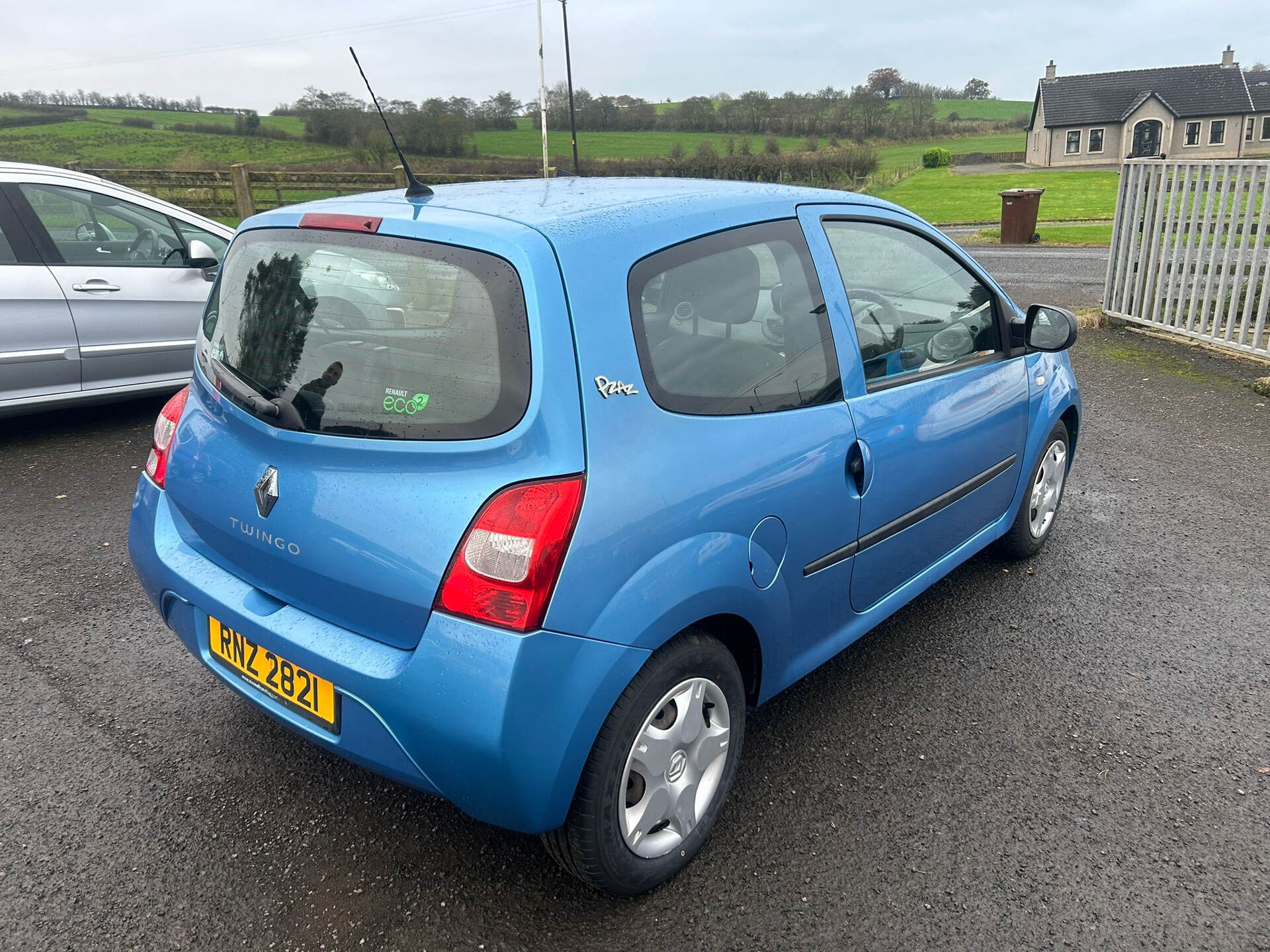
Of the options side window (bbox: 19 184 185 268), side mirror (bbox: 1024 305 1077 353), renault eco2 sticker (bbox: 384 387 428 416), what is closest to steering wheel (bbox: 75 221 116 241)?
side window (bbox: 19 184 185 268)

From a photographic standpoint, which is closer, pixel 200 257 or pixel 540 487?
pixel 540 487

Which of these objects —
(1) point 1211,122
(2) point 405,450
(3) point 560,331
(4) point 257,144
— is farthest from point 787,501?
(1) point 1211,122

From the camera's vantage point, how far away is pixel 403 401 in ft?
6.61

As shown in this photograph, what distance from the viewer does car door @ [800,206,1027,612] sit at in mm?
2715

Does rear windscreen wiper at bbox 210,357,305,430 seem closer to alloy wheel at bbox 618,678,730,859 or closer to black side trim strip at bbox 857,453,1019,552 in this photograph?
alloy wheel at bbox 618,678,730,859

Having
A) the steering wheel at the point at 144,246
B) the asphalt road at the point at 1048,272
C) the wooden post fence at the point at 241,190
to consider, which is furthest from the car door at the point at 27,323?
the wooden post fence at the point at 241,190

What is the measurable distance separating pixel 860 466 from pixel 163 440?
2054 millimetres

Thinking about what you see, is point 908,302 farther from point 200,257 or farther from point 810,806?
point 200,257

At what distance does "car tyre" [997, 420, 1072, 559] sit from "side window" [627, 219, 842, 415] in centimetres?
178

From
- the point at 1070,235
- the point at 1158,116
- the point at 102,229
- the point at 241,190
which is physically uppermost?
the point at 1158,116

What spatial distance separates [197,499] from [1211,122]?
260 feet

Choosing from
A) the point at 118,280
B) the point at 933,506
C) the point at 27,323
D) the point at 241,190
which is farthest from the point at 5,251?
the point at 241,190

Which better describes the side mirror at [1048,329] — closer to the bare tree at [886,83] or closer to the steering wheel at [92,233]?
the steering wheel at [92,233]

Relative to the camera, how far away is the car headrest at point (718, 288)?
2.24 m
